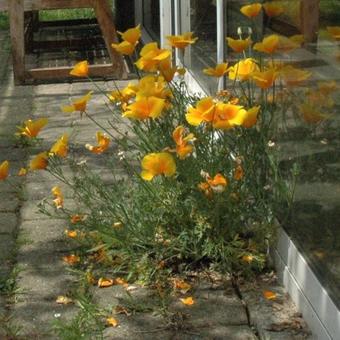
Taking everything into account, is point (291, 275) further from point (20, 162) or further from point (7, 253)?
point (20, 162)

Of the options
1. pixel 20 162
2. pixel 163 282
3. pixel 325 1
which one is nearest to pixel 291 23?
pixel 325 1

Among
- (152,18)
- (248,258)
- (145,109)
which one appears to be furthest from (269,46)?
(152,18)

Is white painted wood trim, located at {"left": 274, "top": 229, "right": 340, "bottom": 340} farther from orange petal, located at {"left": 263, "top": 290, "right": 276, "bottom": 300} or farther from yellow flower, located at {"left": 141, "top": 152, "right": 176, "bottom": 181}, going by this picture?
yellow flower, located at {"left": 141, "top": 152, "right": 176, "bottom": 181}

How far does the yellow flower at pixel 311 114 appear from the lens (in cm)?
280

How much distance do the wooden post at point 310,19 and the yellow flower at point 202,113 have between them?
1.30 feet

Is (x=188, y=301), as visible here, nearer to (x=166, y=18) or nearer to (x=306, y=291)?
(x=306, y=291)

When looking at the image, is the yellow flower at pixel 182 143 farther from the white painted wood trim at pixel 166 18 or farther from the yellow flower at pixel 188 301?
the white painted wood trim at pixel 166 18

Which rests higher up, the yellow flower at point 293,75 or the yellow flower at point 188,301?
the yellow flower at point 293,75

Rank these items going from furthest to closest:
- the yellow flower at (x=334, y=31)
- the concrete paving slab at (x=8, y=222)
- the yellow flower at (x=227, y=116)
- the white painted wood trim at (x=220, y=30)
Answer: the white painted wood trim at (x=220, y=30) < the concrete paving slab at (x=8, y=222) < the yellow flower at (x=227, y=116) < the yellow flower at (x=334, y=31)

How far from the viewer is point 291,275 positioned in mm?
3158

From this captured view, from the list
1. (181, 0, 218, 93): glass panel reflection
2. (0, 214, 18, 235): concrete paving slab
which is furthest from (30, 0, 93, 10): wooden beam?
(0, 214, 18, 235): concrete paving slab

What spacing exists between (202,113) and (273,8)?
0.61m

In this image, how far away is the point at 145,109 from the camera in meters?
3.02

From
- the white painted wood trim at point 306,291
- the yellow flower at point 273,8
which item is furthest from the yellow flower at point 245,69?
the white painted wood trim at point 306,291
